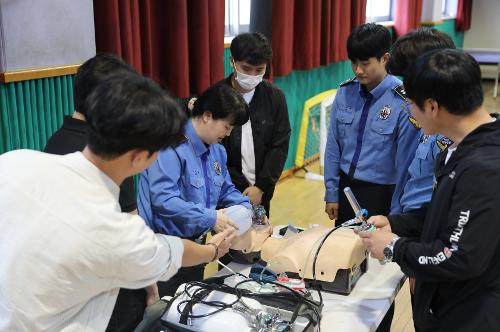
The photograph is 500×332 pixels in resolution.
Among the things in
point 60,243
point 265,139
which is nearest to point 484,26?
point 265,139

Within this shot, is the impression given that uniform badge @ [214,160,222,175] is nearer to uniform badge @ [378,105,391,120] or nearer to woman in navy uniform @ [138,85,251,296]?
woman in navy uniform @ [138,85,251,296]

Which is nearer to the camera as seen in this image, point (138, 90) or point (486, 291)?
point (138, 90)

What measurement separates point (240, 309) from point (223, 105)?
2.24 ft

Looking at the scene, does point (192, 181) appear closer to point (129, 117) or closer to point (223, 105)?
point (223, 105)

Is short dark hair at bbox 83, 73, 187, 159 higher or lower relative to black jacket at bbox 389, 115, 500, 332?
higher

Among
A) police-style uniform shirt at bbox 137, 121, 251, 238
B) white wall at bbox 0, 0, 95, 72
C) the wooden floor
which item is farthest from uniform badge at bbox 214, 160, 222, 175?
the wooden floor

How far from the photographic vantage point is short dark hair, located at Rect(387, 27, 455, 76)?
1.80 m

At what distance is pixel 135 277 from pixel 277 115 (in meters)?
1.62

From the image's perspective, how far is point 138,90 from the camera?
3.22 feet

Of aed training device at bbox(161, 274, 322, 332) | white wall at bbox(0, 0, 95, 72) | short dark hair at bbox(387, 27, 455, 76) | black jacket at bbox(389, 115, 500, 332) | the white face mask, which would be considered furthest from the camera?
the white face mask

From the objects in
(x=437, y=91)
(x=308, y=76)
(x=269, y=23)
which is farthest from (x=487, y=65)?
(x=437, y=91)

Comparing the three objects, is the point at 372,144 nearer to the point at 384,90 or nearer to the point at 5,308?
the point at 384,90

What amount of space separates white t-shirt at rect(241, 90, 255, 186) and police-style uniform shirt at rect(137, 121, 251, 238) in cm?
58

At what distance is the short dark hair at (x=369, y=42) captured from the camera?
211 cm
